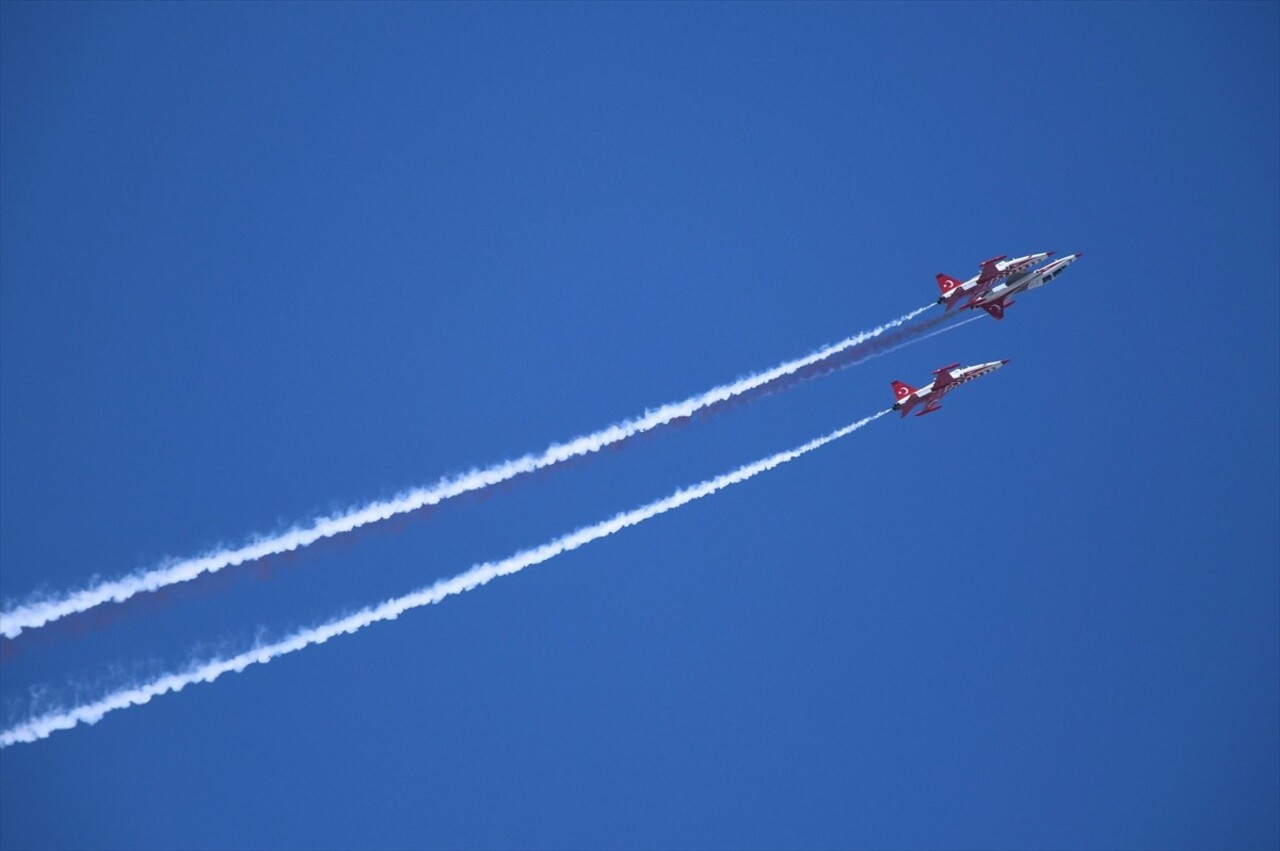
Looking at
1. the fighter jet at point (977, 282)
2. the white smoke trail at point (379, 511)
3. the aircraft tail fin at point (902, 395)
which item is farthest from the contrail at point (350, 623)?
the fighter jet at point (977, 282)

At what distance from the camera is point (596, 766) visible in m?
74.8

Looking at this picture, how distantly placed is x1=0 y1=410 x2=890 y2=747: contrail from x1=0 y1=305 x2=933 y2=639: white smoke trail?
243cm

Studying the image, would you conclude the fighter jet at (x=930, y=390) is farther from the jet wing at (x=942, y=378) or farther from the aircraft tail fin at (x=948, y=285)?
the aircraft tail fin at (x=948, y=285)

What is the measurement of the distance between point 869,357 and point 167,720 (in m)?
34.5

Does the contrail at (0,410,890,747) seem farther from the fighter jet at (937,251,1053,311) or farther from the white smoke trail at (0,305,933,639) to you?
the fighter jet at (937,251,1053,311)

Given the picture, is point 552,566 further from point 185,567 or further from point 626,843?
point 185,567

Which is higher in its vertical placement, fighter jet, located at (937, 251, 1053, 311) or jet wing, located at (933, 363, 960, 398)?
fighter jet, located at (937, 251, 1053, 311)

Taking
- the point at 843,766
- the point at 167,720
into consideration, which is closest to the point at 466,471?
the point at 167,720

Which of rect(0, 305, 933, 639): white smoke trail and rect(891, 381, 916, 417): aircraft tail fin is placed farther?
rect(891, 381, 916, 417): aircraft tail fin

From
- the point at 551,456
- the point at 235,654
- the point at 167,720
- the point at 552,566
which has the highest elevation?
the point at 552,566

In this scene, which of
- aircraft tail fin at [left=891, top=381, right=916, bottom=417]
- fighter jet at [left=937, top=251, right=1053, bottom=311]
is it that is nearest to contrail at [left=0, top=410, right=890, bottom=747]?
aircraft tail fin at [left=891, top=381, right=916, bottom=417]

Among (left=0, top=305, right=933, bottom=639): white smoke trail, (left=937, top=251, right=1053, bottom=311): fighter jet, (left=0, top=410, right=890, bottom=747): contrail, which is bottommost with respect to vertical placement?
(left=0, top=410, right=890, bottom=747): contrail

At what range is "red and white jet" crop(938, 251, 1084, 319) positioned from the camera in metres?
47.0

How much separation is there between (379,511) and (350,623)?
3.46 meters
